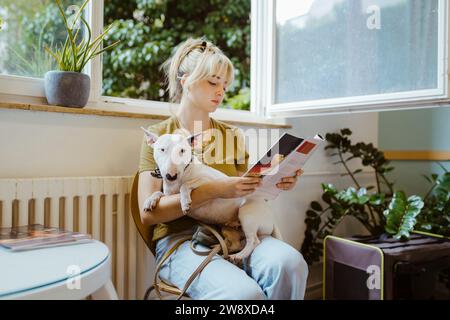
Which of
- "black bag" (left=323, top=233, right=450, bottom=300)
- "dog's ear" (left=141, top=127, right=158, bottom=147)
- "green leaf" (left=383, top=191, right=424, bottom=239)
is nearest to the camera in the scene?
"dog's ear" (left=141, top=127, right=158, bottom=147)

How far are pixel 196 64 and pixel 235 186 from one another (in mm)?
460

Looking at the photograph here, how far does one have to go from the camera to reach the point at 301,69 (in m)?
1.86

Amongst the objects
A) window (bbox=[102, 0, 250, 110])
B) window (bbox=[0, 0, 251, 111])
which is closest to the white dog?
window (bbox=[0, 0, 251, 111])

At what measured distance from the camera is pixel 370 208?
220cm

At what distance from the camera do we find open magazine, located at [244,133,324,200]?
105cm

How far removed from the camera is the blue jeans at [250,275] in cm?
103

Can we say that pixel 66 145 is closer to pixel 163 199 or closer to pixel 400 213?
pixel 163 199

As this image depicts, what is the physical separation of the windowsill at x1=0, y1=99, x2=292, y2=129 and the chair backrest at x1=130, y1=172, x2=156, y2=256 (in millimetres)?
294

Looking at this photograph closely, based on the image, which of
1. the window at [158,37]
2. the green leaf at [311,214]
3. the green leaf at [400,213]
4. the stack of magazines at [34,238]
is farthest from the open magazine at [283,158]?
the window at [158,37]

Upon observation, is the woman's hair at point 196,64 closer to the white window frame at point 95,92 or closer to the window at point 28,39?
the white window frame at point 95,92

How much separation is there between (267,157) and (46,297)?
0.64m

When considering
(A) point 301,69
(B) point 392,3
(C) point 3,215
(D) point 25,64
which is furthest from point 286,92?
(C) point 3,215

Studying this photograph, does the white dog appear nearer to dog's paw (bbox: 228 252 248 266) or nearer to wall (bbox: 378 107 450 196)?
dog's paw (bbox: 228 252 248 266)

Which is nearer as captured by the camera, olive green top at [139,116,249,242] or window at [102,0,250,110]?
olive green top at [139,116,249,242]
